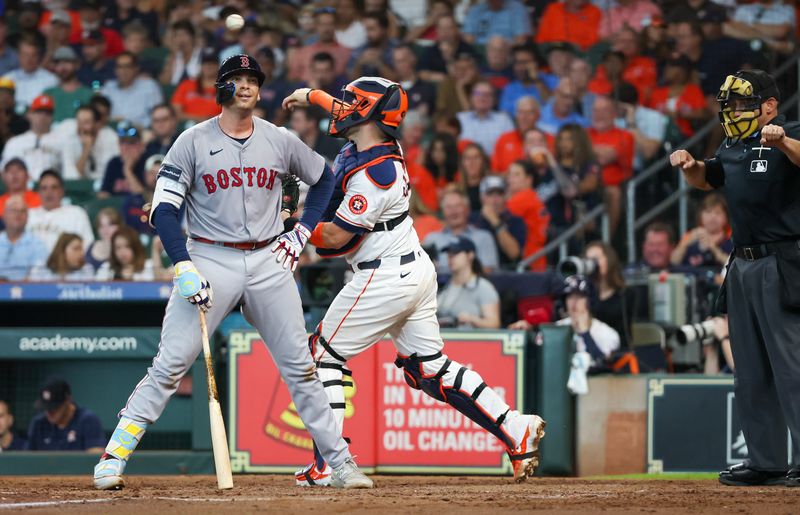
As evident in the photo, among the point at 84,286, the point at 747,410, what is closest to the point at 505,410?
the point at 747,410

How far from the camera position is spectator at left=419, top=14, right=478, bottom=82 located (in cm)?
1210

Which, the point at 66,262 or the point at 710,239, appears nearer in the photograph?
the point at 710,239

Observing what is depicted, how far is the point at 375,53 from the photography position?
12.2 metres

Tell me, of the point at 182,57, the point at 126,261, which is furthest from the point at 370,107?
the point at 182,57

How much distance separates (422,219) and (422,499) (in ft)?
17.8

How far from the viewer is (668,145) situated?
10.9m

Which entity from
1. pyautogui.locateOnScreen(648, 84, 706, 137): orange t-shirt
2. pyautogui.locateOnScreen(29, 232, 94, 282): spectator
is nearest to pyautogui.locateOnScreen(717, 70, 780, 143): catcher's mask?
pyautogui.locateOnScreen(648, 84, 706, 137): orange t-shirt

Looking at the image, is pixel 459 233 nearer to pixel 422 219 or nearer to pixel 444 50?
pixel 422 219

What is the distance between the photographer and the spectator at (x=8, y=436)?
894 centimetres

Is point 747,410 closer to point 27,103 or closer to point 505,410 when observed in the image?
point 505,410

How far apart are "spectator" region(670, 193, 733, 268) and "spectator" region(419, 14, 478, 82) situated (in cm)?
321

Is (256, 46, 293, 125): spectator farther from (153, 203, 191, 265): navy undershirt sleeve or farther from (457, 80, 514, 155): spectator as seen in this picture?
(153, 203, 191, 265): navy undershirt sleeve

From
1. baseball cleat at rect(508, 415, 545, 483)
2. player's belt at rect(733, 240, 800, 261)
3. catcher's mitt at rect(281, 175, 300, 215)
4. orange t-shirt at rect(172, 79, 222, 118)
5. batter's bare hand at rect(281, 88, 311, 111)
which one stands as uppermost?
orange t-shirt at rect(172, 79, 222, 118)

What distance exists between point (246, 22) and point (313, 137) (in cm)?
190
